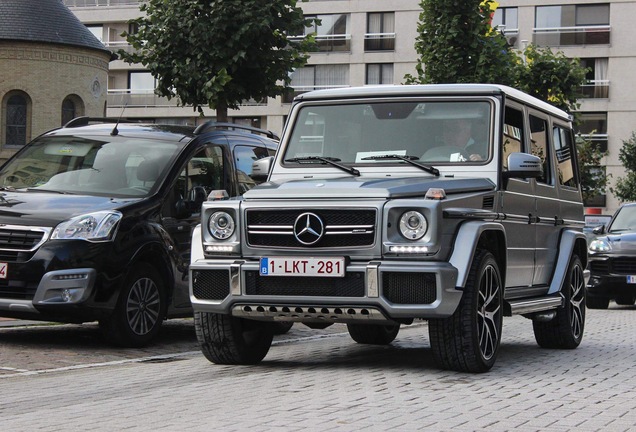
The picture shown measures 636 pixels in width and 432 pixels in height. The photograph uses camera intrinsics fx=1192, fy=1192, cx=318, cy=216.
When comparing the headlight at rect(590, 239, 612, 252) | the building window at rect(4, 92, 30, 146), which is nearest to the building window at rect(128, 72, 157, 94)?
the building window at rect(4, 92, 30, 146)

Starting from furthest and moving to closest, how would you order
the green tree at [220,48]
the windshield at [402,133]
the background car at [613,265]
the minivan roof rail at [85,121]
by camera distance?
the background car at [613,265] < the green tree at [220,48] < the minivan roof rail at [85,121] < the windshield at [402,133]

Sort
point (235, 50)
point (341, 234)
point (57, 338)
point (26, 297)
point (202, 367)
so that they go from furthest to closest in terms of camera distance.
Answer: point (235, 50)
point (57, 338)
point (26, 297)
point (202, 367)
point (341, 234)

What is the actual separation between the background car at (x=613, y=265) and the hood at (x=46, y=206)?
11.5 meters

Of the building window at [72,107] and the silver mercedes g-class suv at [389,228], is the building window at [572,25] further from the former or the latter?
the silver mercedes g-class suv at [389,228]

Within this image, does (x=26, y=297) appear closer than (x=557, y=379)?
No

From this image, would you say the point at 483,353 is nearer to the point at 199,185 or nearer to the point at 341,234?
the point at 341,234

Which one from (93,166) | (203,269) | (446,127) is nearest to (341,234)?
(203,269)

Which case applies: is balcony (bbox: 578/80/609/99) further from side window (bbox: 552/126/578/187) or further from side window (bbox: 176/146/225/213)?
side window (bbox: 176/146/225/213)

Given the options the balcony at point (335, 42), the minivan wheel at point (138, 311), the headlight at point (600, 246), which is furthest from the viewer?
the balcony at point (335, 42)

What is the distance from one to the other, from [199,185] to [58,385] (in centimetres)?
403

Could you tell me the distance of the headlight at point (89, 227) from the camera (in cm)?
1034

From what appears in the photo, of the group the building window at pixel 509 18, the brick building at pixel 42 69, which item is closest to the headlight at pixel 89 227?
the brick building at pixel 42 69

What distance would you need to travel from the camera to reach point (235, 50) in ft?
63.5

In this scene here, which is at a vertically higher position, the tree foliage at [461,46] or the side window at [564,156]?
the tree foliage at [461,46]
